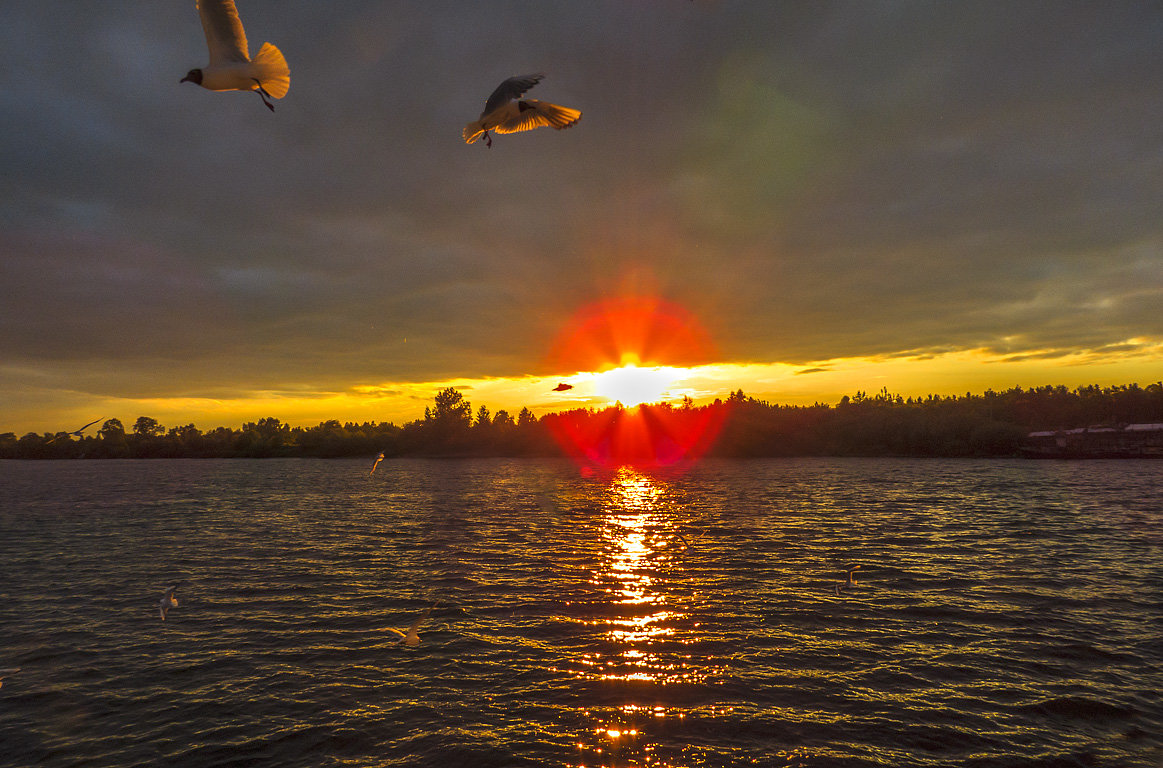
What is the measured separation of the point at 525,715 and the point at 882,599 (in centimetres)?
1794

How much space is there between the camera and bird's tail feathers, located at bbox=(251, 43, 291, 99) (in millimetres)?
12805

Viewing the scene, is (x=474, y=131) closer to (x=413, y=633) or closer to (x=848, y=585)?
(x=413, y=633)

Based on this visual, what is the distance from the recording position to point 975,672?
18.5 m

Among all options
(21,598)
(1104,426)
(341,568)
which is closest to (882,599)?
(341,568)

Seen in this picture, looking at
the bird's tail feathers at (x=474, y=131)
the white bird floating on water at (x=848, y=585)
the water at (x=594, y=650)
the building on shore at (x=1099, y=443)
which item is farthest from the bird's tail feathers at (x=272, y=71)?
the building on shore at (x=1099, y=443)

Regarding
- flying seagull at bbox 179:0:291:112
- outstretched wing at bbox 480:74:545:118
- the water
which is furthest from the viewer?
the water

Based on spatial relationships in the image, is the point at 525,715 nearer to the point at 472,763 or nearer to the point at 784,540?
the point at 472,763

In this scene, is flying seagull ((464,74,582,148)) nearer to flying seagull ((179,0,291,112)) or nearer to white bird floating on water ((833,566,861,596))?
flying seagull ((179,0,291,112))

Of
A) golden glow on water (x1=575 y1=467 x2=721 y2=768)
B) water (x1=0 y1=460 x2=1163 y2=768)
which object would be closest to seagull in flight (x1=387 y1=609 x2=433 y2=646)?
water (x1=0 y1=460 x2=1163 y2=768)

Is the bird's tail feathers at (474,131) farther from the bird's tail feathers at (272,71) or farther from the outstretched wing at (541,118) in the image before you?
the bird's tail feathers at (272,71)

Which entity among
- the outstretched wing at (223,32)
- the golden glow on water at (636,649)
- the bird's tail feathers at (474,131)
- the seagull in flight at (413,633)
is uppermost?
the outstretched wing at (223,32)

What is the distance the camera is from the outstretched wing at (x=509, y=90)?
45.5 feet

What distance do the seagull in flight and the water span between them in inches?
14.2

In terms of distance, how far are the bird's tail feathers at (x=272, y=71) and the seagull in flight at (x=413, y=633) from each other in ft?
52.8
